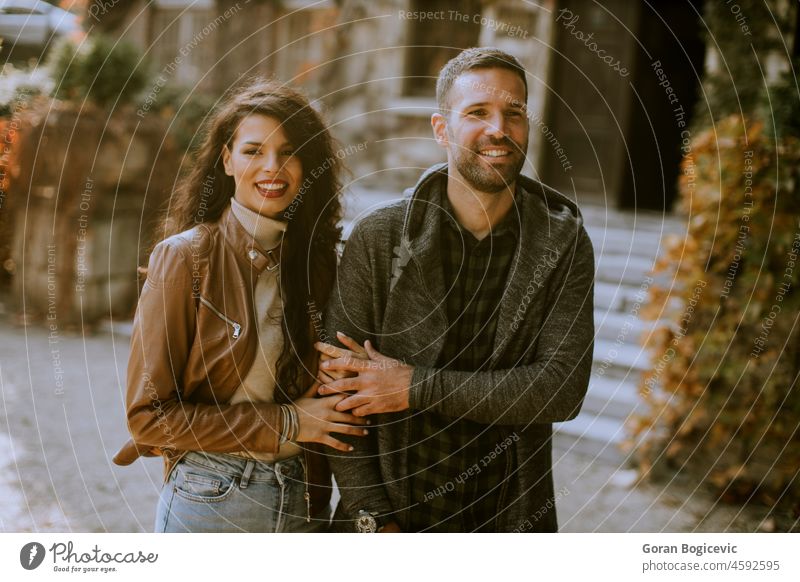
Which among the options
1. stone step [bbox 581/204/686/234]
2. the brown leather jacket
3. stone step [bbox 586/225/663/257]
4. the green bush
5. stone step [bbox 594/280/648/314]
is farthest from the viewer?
stone step [bbox 581/204/686/234]

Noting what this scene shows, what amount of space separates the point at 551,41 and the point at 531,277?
352 centimetres

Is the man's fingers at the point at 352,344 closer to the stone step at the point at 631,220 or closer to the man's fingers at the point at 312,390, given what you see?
the man's fingers at the point at 312,390

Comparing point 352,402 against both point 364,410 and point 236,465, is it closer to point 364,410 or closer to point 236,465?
point 364,410

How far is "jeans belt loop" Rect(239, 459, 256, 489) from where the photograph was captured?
1516 millimetres

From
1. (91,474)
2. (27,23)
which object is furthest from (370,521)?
(27,23)

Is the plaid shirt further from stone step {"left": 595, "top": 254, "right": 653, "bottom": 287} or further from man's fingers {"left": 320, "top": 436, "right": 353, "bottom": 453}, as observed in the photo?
stone step {"left": 595, "top": 254, "right": 653, "bottom": 287}

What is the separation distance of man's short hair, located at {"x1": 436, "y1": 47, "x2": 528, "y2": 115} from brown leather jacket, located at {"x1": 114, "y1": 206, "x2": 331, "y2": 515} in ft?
1.61

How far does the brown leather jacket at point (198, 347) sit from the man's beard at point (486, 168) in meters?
0.45

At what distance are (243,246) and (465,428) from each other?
60 centimetres

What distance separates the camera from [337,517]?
172cm

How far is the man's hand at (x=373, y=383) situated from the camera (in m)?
1.52

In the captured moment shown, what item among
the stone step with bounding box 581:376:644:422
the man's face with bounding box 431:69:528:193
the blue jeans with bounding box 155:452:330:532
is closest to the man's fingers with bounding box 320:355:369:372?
the blue jeans with bounding box 155:452:330:532

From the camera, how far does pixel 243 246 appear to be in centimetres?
153
